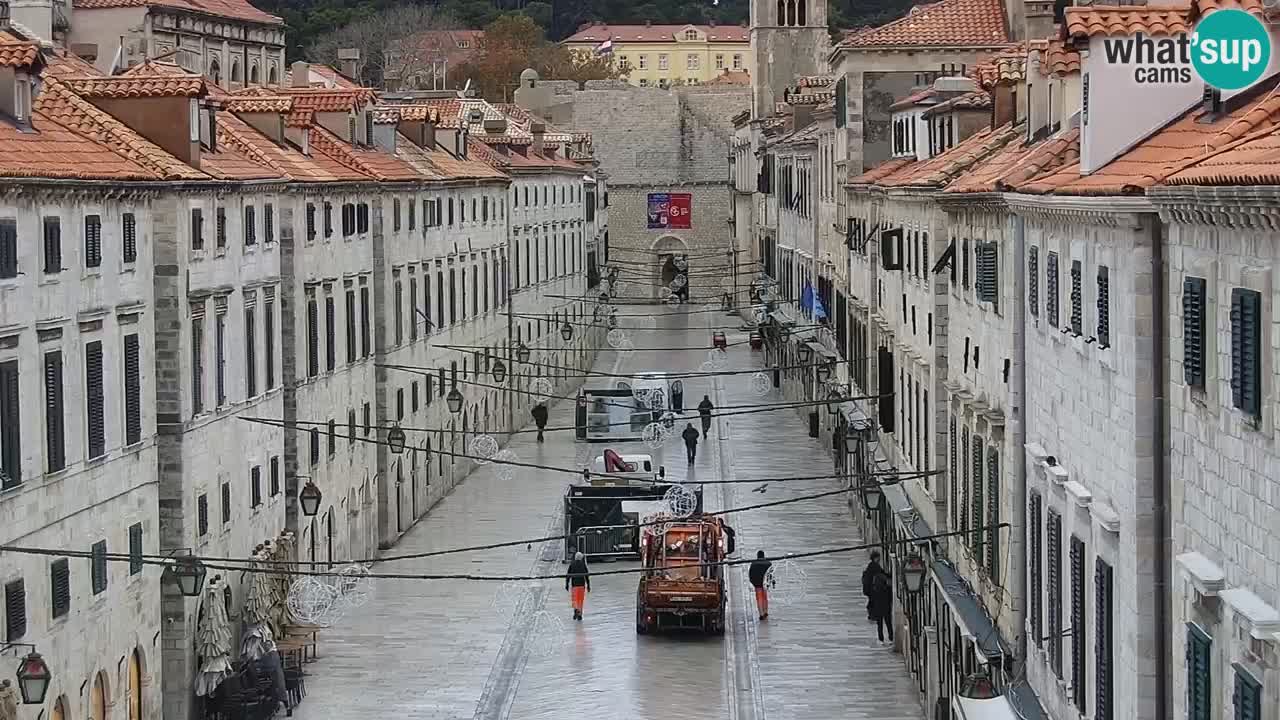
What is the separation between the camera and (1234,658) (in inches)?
546

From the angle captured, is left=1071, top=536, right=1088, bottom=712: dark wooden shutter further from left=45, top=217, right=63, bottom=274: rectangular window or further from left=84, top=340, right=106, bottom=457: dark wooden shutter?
left=84, top=340, right=106, bottom=457: dark wooden shutter

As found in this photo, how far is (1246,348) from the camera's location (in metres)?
13.4

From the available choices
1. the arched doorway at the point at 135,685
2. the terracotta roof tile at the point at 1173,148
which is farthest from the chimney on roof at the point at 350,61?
the terracotta roof tile at the point at 1173,148

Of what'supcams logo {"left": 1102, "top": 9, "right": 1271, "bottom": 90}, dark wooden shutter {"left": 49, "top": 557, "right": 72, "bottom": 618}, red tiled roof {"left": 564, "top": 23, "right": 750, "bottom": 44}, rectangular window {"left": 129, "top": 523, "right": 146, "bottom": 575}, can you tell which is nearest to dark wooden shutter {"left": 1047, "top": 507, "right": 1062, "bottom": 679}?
what'supcams logo {"left": 1102, "top": 9, "right": 1271, "bottom": 90}

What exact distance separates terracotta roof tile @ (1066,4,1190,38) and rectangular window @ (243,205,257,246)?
21.0 m

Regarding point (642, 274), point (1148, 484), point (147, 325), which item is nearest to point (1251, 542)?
point (1148, 484)

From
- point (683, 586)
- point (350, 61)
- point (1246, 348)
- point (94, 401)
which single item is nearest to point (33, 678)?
point (94, 401)

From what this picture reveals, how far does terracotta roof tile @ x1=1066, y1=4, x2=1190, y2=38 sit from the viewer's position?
1948cm

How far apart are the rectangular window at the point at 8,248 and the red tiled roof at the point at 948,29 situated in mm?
28876

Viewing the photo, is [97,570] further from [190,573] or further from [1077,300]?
[1077,300]

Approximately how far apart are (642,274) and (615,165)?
732 cm

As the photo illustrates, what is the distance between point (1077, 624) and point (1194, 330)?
5.50 meters

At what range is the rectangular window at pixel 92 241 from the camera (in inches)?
1160

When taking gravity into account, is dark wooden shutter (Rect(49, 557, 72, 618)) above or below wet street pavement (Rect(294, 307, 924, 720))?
above
